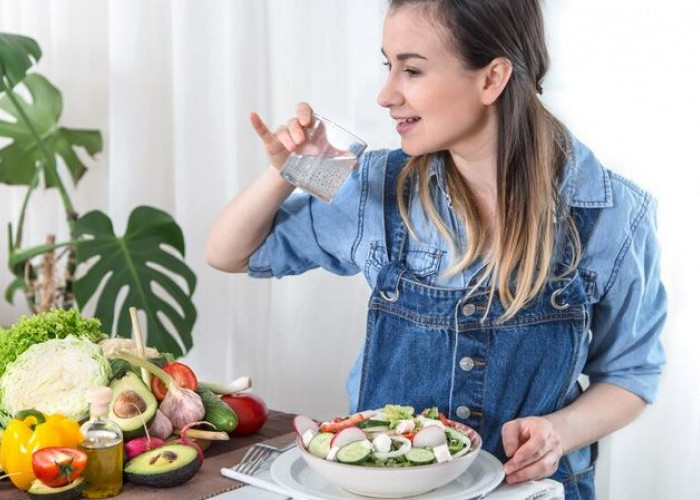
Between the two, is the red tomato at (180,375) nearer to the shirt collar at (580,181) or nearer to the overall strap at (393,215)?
the overall strap at (393,215)

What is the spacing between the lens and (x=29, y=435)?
138 cm

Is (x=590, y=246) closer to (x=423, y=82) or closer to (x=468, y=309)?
(x=468, y=309)

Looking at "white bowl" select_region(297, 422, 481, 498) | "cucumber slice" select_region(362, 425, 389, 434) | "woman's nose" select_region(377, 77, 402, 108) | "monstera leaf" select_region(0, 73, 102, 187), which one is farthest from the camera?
"monstera leaf" select_region(0, 73, 102, 187)

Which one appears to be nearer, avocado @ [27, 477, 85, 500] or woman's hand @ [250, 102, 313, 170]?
avocado @ [27, 477, 85, 500]

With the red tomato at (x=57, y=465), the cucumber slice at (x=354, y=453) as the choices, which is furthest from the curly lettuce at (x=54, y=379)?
the cucumber slice at (x=354, y=453)

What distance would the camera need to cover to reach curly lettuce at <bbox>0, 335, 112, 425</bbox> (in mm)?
1480

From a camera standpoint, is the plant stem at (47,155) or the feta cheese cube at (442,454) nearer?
the feta cheese cube at (442,454)

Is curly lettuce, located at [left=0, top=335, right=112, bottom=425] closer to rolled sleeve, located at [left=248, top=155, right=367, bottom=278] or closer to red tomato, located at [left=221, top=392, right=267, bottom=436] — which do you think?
red tomato, located at [left=221, top=392, right=267, bottom=436]

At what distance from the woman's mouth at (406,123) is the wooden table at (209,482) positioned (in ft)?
1.56

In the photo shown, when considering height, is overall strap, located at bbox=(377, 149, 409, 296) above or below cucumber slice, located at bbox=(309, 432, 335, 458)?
above

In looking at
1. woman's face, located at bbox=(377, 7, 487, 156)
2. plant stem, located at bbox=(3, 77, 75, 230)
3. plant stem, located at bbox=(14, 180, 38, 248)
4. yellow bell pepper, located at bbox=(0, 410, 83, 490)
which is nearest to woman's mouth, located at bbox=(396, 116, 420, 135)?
woman's face, located at bbox=(377, 7, 487, 156)

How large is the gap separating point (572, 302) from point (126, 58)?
1766 mm

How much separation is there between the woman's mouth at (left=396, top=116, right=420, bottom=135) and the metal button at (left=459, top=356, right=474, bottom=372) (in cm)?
34

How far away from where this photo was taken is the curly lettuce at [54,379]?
148 cm
